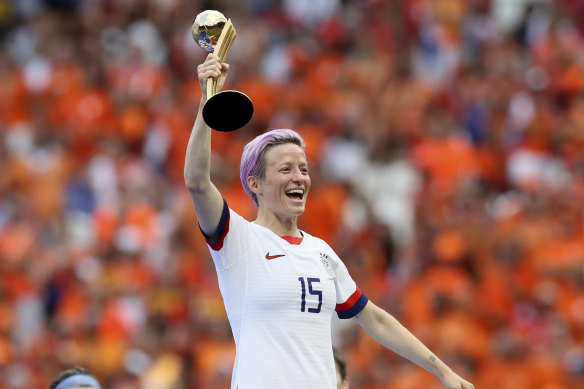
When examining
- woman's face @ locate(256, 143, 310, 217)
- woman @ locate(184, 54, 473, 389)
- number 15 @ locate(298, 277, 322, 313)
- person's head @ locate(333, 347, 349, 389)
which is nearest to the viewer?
woman @ locate(184, 54, 473, 389)

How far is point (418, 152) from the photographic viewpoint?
1160cm

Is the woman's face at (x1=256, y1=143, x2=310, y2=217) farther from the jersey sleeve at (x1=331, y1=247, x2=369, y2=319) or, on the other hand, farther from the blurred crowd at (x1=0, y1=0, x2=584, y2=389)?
the blurred crowd at (x1=0, y1=0, x2=584, y2=389)

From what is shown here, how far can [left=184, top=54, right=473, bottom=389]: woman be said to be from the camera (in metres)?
4.56

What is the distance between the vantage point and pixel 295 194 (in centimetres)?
491

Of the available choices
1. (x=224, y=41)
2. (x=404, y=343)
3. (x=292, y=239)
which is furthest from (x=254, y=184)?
(x=404, y=343)

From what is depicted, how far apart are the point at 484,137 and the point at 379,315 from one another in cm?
704

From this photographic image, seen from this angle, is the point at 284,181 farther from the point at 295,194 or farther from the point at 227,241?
the point at 227,241

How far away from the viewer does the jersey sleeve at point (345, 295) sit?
199 inches

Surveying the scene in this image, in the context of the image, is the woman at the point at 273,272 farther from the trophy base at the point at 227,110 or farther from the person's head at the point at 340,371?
the person's head at the point at 340,371

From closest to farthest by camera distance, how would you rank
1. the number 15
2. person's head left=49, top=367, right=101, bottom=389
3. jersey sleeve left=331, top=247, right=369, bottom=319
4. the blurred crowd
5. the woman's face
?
the number 15 → the woman's face → jersey sleeve left=331, top=247, right=369, bottom=319 → person's head left=49, top=367, right=101, bottom=389 → the blurred crowd

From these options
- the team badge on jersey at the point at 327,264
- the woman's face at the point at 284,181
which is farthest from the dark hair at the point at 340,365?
the woman's face at the point at 284,181

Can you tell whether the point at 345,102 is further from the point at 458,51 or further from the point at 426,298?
the point at 426,298

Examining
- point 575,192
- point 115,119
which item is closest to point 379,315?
point 575,192

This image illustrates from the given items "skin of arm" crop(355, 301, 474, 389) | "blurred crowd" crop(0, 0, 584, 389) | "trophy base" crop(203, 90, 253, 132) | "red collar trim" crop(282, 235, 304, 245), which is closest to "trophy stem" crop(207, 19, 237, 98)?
"trophy base" crop(203, 90, 253, 132)
